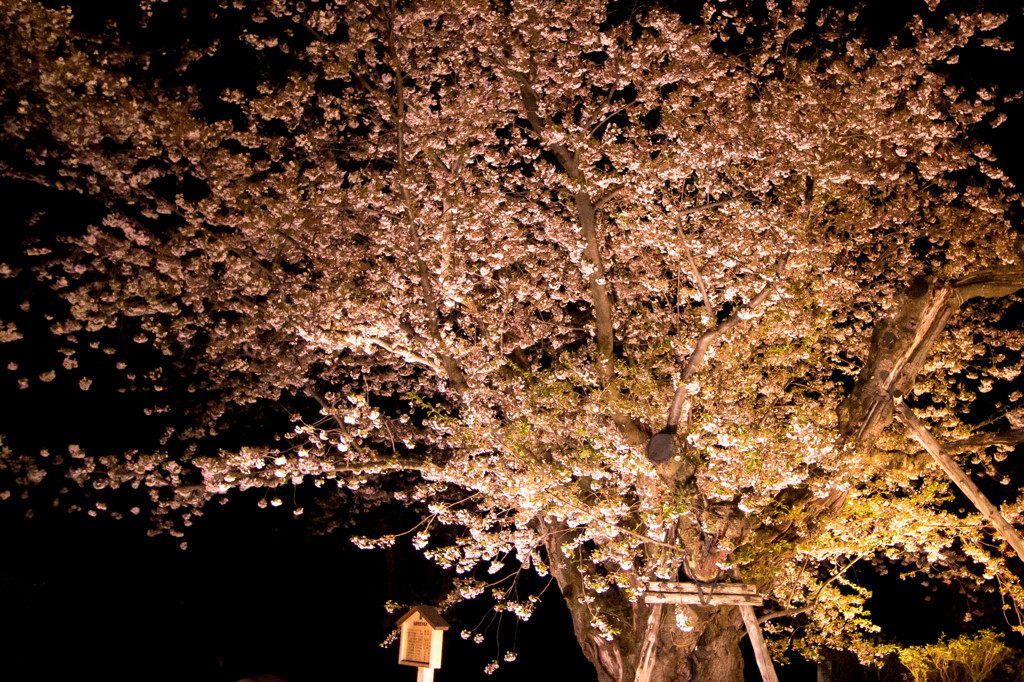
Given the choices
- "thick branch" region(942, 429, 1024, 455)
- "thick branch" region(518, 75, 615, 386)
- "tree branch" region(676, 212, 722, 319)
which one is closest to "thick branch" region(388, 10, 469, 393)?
"thick branch" region(518, 75, 615, 386)

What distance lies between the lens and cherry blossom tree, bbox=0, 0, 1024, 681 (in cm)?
722

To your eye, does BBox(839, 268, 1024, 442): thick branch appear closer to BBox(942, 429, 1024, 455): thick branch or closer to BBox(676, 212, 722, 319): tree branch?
BBox(942, 429, 1024, 455): thick branch

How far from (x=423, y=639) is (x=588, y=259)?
175 inches

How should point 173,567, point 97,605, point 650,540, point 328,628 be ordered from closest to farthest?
1. point 650,540
2. point 97,605
3. point 173,567
4. point 328,628

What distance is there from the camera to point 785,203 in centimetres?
745

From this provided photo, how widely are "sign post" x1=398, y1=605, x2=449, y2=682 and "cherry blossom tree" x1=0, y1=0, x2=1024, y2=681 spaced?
645 mm

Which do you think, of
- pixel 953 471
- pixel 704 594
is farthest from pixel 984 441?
pixel 704 594

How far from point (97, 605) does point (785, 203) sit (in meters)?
10.7

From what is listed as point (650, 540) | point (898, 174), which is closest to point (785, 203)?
point (898, 174)

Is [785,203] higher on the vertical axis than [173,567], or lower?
higher

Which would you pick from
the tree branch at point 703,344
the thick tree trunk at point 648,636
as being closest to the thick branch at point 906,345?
the tree branch at point 703,344

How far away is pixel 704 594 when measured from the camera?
688cm

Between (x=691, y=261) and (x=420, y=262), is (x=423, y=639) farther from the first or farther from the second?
(x=691, y=261)

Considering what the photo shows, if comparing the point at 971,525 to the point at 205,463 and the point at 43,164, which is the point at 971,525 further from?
the point at 43,164
